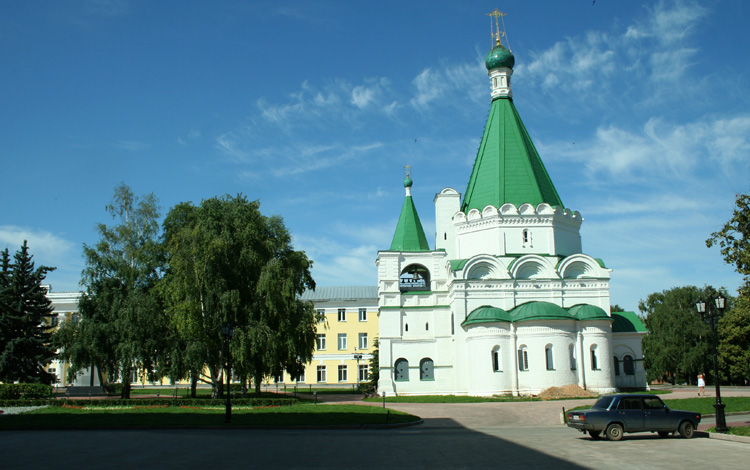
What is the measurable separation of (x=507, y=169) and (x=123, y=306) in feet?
84.6

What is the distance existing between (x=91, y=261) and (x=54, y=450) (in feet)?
70.5

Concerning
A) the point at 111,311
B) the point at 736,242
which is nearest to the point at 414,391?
the point at 111,311

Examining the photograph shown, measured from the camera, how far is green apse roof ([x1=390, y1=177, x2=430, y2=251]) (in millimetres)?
43344

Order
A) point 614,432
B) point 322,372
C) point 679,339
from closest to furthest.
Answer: point 614,432, point 679,339, point 322,372

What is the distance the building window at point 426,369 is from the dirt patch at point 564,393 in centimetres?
825

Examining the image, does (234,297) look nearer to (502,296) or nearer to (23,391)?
(23,391)

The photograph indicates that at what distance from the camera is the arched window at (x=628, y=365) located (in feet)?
128

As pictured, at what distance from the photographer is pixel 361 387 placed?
46.1 meters

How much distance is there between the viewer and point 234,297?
29.0m

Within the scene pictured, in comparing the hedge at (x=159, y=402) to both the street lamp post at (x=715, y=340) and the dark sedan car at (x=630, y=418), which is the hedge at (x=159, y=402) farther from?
the street lamp post at (x=715, y=340)

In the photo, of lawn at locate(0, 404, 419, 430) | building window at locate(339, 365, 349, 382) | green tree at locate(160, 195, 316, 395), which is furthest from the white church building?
building window at locate(339, 365, 349, 382)

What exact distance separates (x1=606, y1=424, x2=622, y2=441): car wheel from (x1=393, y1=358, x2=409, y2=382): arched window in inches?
993

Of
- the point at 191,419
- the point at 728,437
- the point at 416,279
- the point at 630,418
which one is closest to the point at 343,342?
the point at 416,279

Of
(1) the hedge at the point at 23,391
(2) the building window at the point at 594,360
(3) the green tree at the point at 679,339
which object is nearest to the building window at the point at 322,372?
(1) the hedge at the point at 23,391
